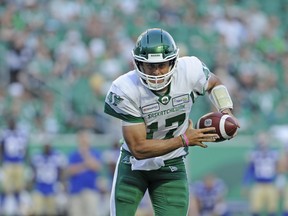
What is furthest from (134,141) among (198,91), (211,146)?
(211,146)

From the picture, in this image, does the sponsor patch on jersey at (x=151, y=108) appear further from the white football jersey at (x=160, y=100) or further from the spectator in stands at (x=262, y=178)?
the spectator in stands at (x=262, y=178)

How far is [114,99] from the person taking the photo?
19.8 ft

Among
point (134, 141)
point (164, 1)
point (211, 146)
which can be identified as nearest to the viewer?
point (134, 141)

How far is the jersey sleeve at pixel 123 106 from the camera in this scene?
602cm

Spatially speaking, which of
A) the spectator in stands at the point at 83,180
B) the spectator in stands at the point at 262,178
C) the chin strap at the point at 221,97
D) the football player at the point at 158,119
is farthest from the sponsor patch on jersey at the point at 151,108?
the spectator in stands at the point at 262,178

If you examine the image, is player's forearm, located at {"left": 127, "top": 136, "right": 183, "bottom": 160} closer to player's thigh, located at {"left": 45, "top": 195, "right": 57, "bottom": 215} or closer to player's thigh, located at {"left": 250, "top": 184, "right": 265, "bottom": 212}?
player's thigh, located at {"left": 45, "top": 195, "right": 57, "bottom": 215}

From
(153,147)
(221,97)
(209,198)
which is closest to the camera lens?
(153,147)

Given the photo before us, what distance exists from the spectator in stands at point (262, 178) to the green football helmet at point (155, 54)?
740 cm

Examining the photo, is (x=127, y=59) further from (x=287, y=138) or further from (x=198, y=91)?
(x=198, y=91)

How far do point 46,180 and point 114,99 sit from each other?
7.10m

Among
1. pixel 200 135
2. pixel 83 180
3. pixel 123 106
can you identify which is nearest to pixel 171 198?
pixel 200 135

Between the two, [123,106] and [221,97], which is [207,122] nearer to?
[221,97]

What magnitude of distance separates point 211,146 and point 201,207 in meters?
1.29

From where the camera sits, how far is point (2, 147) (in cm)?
1292
